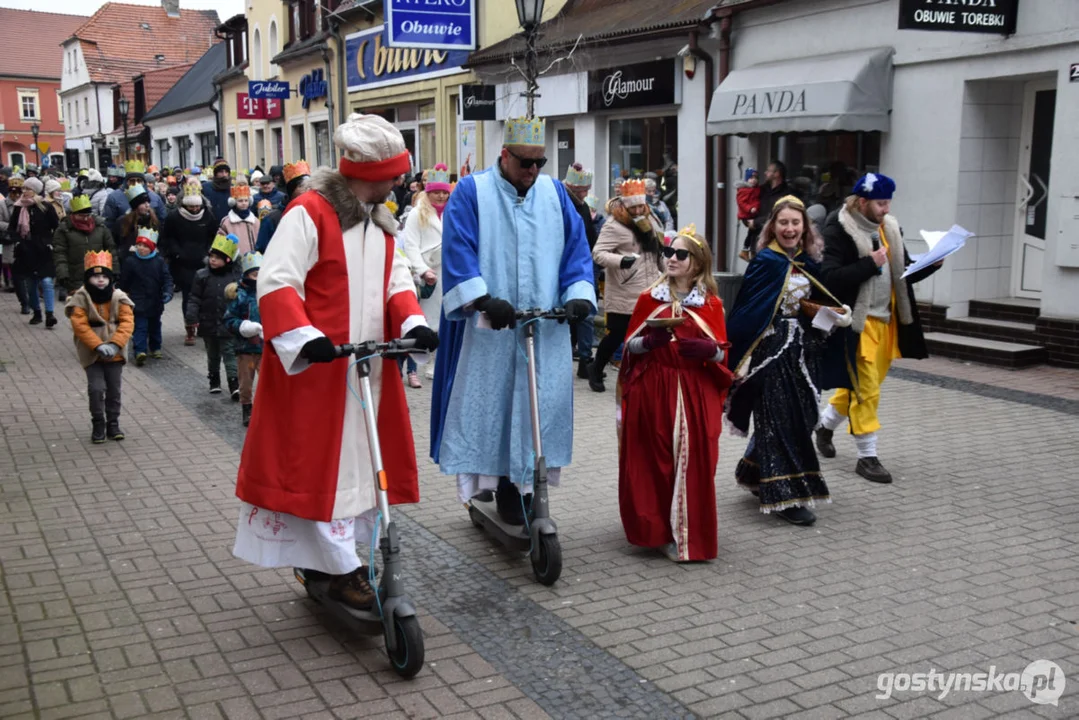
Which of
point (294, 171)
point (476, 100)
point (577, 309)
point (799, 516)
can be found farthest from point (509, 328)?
point (476, 100)

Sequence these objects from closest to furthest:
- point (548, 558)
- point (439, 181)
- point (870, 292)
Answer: point (548, 558) < point (870, 292) < point (439, 181)

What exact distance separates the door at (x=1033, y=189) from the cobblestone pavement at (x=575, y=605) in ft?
14.7

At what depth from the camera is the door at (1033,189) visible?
36.2 feet

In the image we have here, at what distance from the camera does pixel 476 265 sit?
5078 millimetres


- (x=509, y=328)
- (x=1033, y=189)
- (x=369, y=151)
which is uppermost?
(x=369, y=151)

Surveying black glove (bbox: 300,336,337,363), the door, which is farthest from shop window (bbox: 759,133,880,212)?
black glove (bbox: 300,336,337,363)

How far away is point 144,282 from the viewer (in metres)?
11.0

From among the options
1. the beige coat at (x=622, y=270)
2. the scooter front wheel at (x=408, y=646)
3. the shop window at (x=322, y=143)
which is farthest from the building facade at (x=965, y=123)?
the shop window at (x=322, y=143)

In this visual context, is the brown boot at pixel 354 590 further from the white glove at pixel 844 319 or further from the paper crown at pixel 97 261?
the paper crown at pixel 97 261

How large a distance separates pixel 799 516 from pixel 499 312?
218cm

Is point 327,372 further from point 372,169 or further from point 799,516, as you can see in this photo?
point 799,516

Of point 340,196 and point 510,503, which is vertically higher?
point 340,196

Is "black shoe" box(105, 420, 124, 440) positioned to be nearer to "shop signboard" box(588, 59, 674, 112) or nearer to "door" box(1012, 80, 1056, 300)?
"door" box(1012, 80, 1056, 300)

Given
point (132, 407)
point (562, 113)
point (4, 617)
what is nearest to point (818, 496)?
point (4, 617)
